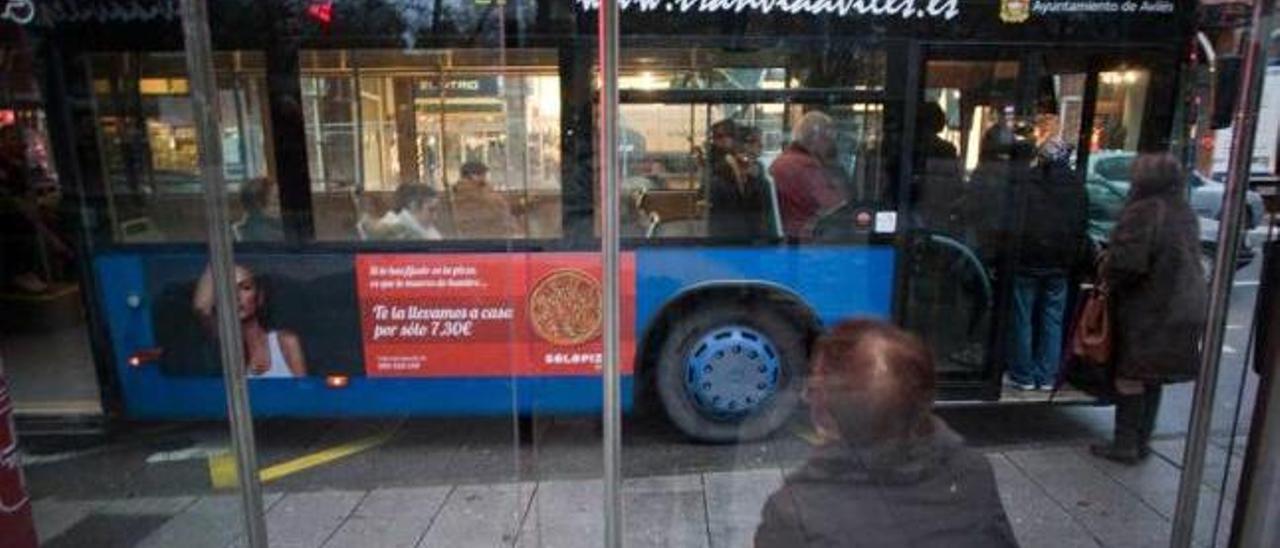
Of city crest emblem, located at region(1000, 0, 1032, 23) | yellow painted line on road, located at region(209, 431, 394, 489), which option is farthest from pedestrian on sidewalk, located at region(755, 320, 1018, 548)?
yellow painted line on road, located at region(209, 431, 394, 489)

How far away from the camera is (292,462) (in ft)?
14.4

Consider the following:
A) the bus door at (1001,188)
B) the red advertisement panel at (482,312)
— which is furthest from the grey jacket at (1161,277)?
the red advertisement panel at (482,312)

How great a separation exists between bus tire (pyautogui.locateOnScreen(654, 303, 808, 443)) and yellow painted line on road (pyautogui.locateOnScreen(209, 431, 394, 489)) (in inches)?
60.1

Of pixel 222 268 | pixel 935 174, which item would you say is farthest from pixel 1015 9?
pixel 222 268

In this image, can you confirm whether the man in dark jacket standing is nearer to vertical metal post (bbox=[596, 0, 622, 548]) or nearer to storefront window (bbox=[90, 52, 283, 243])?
vertical metal post (bbox=[596, 0, 622, 548])

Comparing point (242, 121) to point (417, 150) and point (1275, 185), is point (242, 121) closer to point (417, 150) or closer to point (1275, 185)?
point (417, 150)

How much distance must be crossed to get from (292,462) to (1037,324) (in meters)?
3.81

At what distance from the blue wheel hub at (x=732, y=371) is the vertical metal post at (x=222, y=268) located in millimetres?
2071

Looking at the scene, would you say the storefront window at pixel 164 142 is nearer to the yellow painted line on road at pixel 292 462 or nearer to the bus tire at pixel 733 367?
the yellow painted line on road at pixel 292 462

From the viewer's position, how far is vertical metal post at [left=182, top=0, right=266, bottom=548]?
2.83 meters

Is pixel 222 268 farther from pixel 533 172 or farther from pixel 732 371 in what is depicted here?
pixel 732 371

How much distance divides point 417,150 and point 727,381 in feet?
5.93

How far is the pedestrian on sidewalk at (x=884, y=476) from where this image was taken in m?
1.63

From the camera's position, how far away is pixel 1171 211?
3883mm
